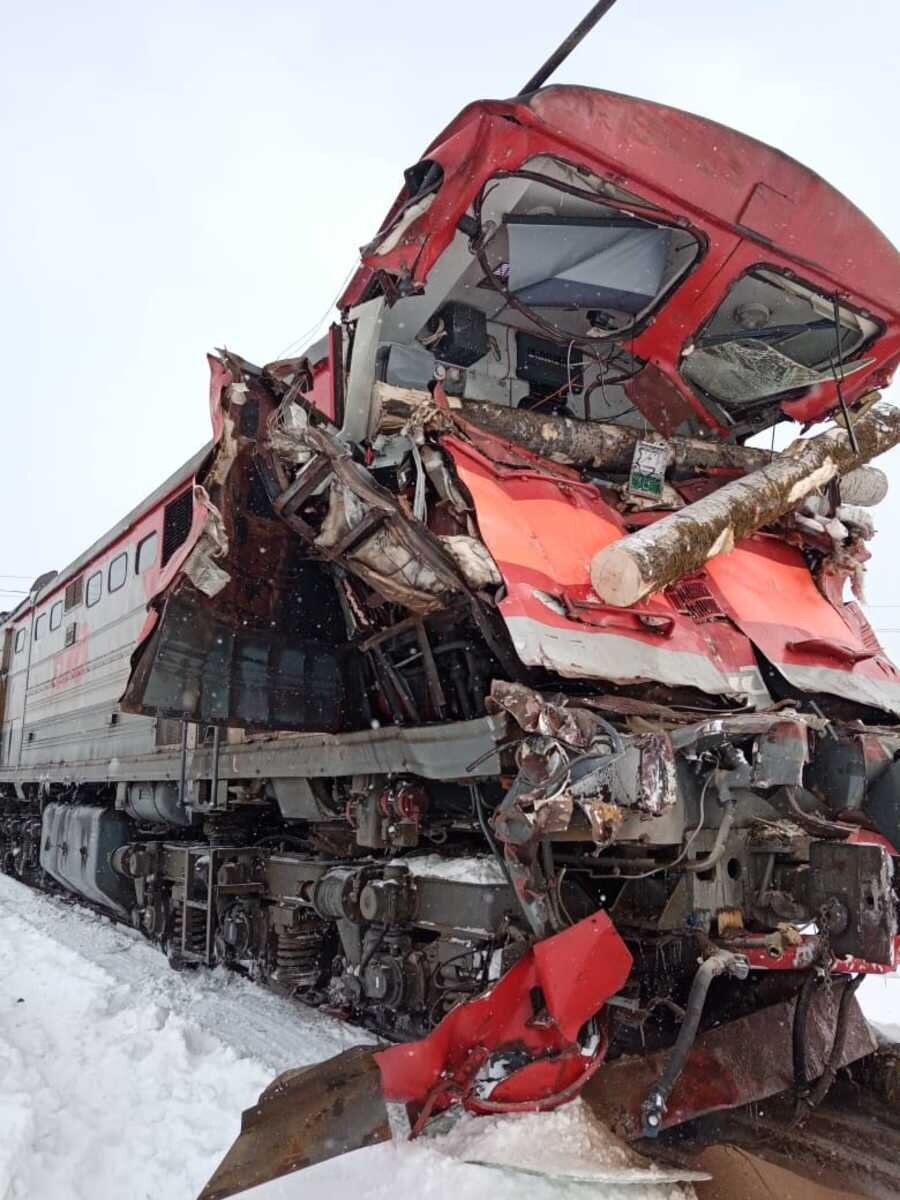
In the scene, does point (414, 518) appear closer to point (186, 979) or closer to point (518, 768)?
point (518, 768)

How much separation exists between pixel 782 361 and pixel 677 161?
57.1 inches

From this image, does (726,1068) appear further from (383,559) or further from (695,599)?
(383,559)

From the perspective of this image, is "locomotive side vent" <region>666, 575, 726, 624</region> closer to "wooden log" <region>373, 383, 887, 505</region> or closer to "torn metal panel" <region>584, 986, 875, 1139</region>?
"wooden log" <region>373, 383, 887, 505</region>

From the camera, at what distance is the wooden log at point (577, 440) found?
4.00 meters

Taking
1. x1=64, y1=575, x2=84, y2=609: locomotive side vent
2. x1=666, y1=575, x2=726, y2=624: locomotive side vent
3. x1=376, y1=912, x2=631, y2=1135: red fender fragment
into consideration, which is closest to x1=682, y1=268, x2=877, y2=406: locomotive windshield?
x1=666, y1=575, x2=726, y2=624: locomotive side vent

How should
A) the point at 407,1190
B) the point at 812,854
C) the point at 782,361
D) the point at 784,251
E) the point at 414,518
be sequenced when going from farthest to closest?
the point at 782,361
the point at 784,251
the point at 414,518
the point at 812,854
the point at 407,1190

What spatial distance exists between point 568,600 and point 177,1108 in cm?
295

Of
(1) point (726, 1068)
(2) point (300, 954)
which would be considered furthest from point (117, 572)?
(1) point (726, 1068)

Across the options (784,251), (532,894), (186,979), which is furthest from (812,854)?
(186,979)

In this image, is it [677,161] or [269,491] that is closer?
[677,161]

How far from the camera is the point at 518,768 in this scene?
3.17 meters

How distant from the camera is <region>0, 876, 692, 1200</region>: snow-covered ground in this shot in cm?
319

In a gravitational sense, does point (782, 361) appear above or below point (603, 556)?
above

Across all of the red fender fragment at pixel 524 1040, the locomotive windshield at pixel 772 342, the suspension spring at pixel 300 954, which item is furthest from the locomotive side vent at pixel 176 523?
the red fender fragment at pixel 524 1040
